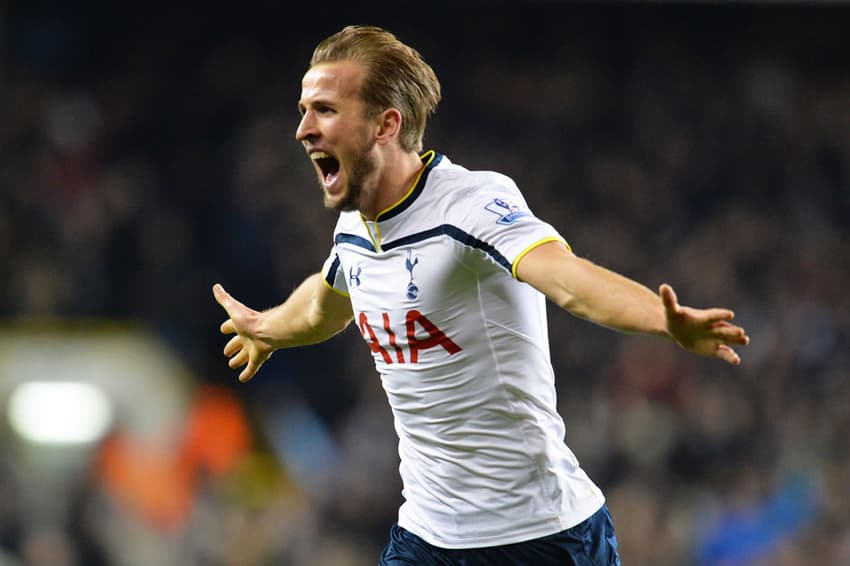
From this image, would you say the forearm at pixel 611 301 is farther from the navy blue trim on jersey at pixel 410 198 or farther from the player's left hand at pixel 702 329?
the navy blue trim on jersey at pixel 410 198

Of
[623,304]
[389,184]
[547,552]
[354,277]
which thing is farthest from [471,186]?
[547,552]

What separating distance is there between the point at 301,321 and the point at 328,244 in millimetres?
7529

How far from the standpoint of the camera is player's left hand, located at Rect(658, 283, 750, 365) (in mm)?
2871

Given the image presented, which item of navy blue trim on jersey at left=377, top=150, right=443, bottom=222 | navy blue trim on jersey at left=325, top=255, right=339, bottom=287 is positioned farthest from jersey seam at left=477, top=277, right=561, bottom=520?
navy blue trim on jersey at left=325, top=255, right=339, bottom=287

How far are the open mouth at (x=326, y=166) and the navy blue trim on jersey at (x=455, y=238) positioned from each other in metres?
0.26

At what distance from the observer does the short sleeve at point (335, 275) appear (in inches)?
162

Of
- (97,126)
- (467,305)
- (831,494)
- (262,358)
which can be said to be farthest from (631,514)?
(97,126)

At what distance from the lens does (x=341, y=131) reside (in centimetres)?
374

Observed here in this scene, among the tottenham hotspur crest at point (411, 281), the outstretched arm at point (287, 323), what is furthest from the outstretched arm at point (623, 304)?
the outstretched arm at point (287, 323)

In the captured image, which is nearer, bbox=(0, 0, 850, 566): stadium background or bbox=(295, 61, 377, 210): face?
bbox=(295, 61, 377, 210): face

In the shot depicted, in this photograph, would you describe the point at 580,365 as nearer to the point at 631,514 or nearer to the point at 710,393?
the point at 710,393

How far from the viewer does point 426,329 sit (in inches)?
145

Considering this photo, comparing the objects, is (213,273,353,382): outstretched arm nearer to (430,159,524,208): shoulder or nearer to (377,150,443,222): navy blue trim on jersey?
(377,150,443,222): navy blue trim on jersey

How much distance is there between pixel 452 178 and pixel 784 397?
25.3 ft
